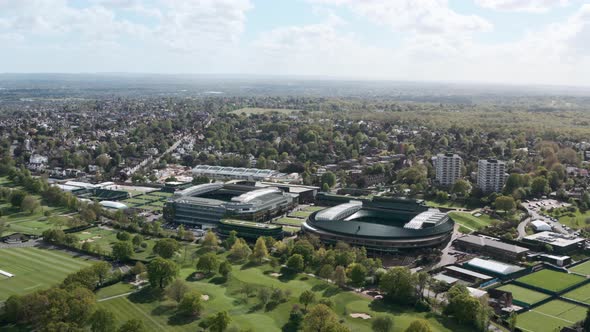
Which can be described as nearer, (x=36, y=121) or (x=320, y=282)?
(x=320, y=282)

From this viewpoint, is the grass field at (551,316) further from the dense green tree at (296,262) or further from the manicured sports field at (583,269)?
the dense green tree at (296,262)

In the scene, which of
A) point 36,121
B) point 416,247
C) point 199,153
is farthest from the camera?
point 36,121

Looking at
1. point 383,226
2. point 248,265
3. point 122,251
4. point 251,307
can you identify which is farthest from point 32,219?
→ point 383,226

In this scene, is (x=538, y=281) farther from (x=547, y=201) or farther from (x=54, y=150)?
(x=54, y=150)

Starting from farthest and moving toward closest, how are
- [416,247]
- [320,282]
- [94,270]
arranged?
[416,247] < [320,282] < [94,270]

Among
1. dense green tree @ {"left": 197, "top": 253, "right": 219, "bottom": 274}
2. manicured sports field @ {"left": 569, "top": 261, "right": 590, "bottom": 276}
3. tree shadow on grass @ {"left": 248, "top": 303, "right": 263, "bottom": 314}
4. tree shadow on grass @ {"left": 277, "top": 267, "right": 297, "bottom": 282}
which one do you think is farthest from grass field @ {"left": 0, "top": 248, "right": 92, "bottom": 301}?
manicured sports field @ {"left": 569, "top": 261, "right": 590, "bottom": 276}

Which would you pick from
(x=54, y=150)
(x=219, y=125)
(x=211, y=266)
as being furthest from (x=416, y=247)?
(x=219, y=125)

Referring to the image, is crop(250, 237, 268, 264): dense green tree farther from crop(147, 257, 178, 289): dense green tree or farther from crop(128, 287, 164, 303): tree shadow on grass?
crop(128, 287, 164, 303): tree shadow on grass

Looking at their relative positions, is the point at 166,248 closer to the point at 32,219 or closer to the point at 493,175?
the point at 32,219
